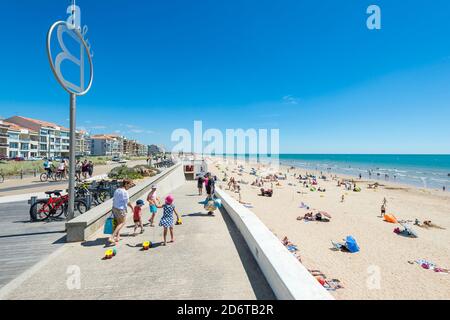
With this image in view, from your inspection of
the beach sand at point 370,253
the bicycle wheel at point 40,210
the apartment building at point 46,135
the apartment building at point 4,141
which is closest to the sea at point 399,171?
the beach sand at point 370,253

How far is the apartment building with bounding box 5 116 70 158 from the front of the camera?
8006cm

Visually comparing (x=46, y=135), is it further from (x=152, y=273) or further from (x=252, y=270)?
(x=252, y=270)

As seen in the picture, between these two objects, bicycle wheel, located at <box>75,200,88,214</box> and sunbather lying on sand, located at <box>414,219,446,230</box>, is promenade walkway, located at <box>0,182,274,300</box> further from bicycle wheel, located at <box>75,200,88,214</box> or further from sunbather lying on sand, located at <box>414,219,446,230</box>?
sunbather lying on sand, located at <box>414,219,446,230</box>

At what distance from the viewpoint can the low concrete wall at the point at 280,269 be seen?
2955 millimetres

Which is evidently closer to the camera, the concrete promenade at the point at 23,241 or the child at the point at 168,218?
the concrete promenade at the point at 23,241

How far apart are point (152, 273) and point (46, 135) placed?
99.4m

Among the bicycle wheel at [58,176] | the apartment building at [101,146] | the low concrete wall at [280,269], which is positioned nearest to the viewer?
the low concrete wall at [280,269]

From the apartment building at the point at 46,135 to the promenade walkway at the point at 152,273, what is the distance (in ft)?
284

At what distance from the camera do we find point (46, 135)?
266 ft

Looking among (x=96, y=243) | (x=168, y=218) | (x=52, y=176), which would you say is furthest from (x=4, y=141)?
(x=168, y=218)

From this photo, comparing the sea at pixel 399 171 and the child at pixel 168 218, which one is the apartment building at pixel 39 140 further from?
the sea at pixel 399 171

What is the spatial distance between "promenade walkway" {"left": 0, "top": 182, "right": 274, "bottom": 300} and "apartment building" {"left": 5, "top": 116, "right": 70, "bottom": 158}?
3403 inches
